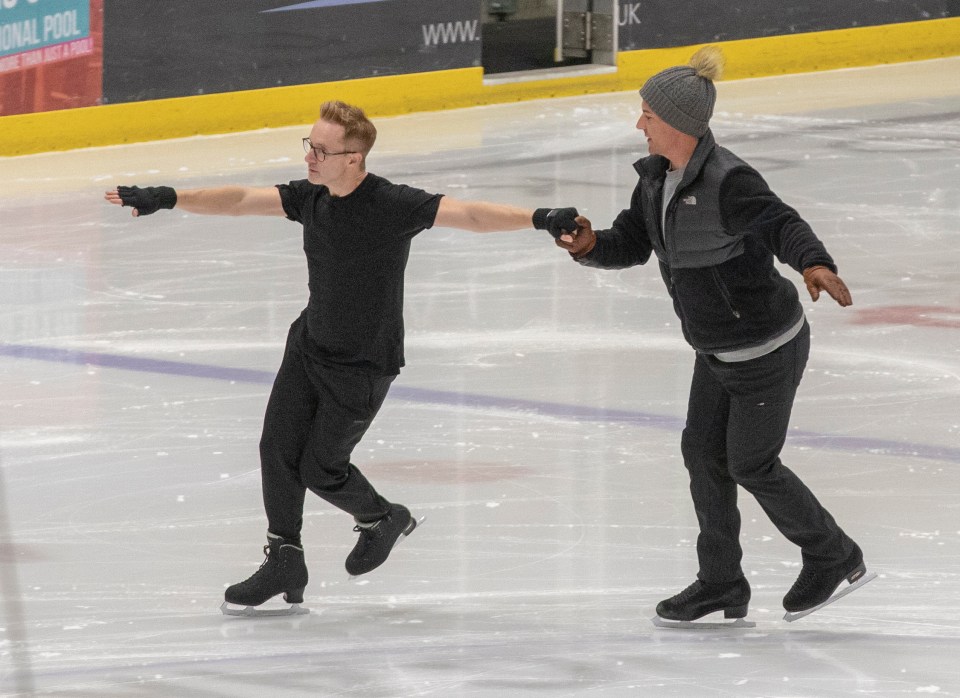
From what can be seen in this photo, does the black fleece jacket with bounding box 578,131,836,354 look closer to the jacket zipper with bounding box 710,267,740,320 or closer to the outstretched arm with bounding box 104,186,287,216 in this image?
the jacket zipper with bounding box 710,267,740,320

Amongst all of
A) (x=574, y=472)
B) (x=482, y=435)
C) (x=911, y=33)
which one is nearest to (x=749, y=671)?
(x=574, y=472)

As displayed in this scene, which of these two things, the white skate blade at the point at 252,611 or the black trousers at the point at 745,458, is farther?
the white skate blade at the point at 252,611

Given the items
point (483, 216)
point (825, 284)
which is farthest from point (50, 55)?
point (825, 284)

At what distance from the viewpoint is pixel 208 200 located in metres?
4.30

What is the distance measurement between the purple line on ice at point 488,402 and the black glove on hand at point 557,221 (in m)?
2.08

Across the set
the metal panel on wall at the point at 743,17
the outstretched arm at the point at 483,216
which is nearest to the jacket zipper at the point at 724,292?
the outstretched arm at the point at 483,216

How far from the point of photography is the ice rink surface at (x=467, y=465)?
398 centimetres

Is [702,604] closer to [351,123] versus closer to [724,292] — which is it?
[724,292]

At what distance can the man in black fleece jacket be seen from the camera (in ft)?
12.7

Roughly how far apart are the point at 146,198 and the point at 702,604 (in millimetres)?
1716

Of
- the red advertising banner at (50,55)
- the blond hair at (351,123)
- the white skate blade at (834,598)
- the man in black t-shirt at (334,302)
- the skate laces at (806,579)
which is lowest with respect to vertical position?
the white skate blade at (834,598)

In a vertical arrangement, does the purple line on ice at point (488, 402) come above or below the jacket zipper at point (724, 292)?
below

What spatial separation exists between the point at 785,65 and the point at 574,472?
36.9ft

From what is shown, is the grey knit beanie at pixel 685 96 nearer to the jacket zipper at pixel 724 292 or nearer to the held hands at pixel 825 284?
the jacket zipper at pixel 724 292
